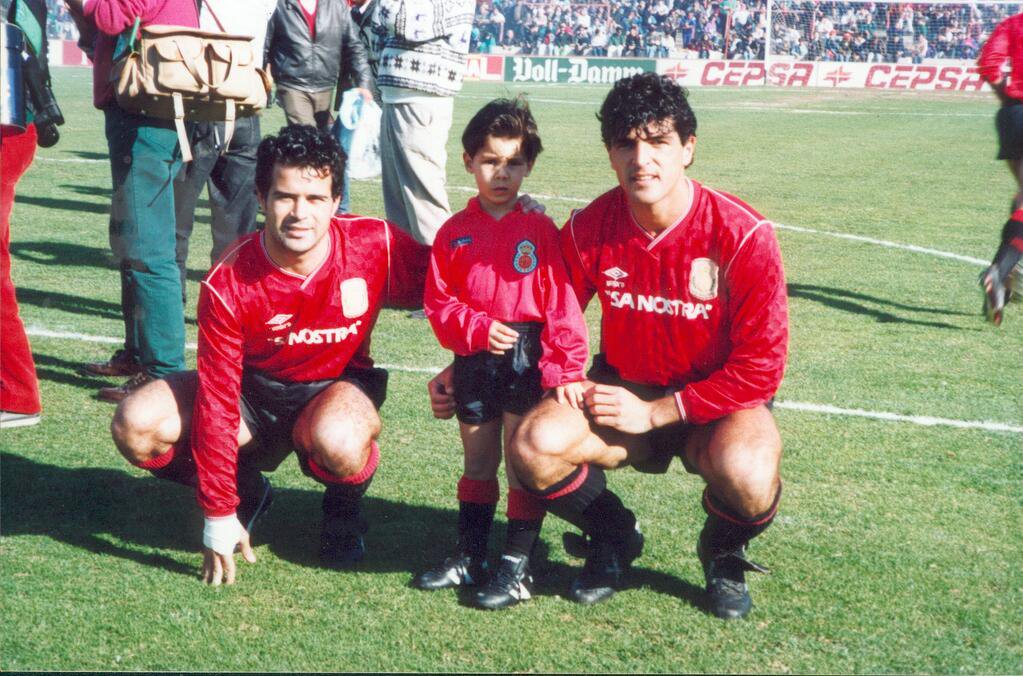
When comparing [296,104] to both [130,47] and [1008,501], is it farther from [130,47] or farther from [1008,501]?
[1008,501]

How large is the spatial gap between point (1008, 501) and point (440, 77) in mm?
3930

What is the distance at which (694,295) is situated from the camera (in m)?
3.58

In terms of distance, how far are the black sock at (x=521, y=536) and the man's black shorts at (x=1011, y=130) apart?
14.2ft

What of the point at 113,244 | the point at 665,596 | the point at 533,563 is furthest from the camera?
the point at 113,244

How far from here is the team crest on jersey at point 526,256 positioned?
146 inches

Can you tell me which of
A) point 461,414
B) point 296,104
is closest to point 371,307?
point 461,414

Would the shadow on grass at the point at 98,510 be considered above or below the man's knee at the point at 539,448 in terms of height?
below

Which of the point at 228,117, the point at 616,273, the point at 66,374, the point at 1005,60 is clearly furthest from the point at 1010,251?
the point at 66,374

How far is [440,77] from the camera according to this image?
6.92 m

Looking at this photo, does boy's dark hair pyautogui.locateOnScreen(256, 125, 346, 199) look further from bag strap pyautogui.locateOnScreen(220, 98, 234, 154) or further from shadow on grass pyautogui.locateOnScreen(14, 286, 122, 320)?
shadow on grass pyautogui.locateOnScreen(14, 286, 122, 320)

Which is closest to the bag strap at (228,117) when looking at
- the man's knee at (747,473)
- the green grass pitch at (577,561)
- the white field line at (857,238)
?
the green grass pitch at (577,561)

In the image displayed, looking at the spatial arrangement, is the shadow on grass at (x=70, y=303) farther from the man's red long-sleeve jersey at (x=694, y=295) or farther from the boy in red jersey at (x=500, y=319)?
the man's red long-sleeve jersey at (x=694, y=295)

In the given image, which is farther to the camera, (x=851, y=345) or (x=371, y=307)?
(x=851, y=345)

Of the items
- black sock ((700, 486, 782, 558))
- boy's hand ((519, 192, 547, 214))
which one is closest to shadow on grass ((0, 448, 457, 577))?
black sock ((700, 486, 782, 558))
